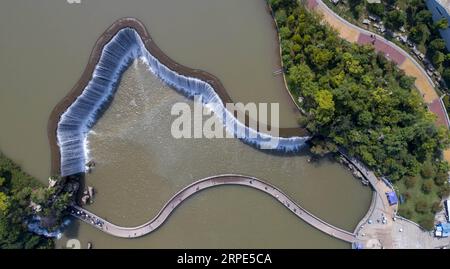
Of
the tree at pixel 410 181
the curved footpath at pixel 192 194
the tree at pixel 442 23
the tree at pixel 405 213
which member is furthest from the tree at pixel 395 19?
the curved footpath at pixel 192 194

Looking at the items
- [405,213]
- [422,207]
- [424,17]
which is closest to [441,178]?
[422,207]

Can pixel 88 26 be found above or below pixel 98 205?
above

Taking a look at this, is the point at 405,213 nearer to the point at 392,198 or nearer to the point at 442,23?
the point at 392,198

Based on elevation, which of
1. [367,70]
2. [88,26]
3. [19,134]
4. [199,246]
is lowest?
[199,246]

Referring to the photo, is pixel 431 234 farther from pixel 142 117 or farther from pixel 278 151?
pixel 142 117

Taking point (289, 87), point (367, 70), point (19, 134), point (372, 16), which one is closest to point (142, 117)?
point (19, 134)

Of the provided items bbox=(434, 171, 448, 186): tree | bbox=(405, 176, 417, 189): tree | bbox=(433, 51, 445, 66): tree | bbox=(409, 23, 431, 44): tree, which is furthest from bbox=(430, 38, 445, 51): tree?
bbox=(405, 176, 417, 189): tree
